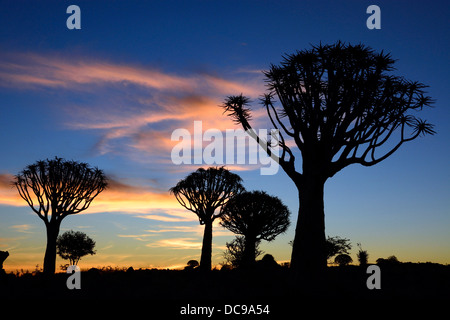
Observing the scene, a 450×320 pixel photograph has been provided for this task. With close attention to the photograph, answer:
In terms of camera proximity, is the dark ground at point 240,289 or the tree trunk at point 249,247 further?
the tree trunk at point 249,247

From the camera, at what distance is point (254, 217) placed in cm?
3056

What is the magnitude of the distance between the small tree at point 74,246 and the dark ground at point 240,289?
1210 inches

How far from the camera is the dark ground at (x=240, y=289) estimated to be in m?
11.5

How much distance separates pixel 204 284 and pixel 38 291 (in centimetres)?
611

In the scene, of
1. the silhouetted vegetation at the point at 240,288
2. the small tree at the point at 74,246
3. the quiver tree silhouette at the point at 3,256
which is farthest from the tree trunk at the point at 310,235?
the small tree at the point at 74,246

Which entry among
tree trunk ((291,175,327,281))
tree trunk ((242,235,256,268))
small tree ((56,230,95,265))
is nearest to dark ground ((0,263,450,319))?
tree trunk ((291,175,327,281))

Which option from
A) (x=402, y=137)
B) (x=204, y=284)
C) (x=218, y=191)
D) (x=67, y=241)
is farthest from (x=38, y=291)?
(x=67, y=241)

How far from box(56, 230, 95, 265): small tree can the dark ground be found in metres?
30.7

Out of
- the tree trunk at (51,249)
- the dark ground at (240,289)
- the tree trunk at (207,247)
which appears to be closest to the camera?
the dark ground at (240,289)

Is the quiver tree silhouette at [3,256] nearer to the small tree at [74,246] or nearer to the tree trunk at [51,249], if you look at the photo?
Result: the tree trunk at [51,249]

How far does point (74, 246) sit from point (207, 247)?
82.1 feet

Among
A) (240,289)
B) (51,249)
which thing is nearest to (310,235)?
(240,289)

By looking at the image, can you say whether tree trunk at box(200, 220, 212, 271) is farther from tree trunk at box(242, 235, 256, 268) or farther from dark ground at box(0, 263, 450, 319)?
dark ground at box(0, 263, 450, 319)
